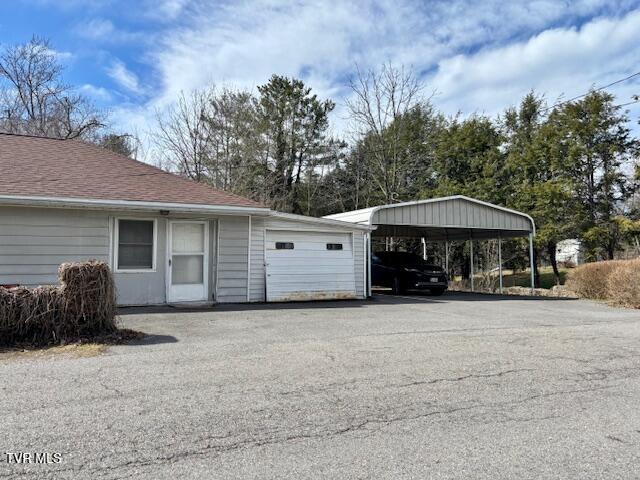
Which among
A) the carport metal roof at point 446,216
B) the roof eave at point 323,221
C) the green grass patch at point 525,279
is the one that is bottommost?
the green grass patch at point 525,279

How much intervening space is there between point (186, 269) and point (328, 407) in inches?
338

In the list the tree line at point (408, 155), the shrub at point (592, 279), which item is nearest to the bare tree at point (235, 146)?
the tree line at point (408, 155)

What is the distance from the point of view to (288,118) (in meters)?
31.2

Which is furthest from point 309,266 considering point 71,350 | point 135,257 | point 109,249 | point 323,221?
point 71,350

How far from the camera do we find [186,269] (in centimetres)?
1248

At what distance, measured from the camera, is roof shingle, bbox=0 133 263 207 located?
35.9 feet

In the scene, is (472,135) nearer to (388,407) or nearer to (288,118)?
(288,118)

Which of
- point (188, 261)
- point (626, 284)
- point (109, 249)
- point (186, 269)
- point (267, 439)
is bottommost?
point (267, 439)

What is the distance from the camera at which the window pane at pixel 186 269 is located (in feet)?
40.4

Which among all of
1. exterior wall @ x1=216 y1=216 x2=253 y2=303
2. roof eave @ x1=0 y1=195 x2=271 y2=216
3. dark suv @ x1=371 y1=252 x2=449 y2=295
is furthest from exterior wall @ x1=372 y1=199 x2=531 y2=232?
roof eave @ x1=0 y1=195 x2=271 y2=216

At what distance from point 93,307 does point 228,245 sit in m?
5.62

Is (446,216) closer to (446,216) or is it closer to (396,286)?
(446,216)

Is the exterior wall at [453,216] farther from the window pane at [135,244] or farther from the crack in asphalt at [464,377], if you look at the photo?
the crack in asphalt at [464,377]

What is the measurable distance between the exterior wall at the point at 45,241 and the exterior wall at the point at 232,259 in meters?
2.67
